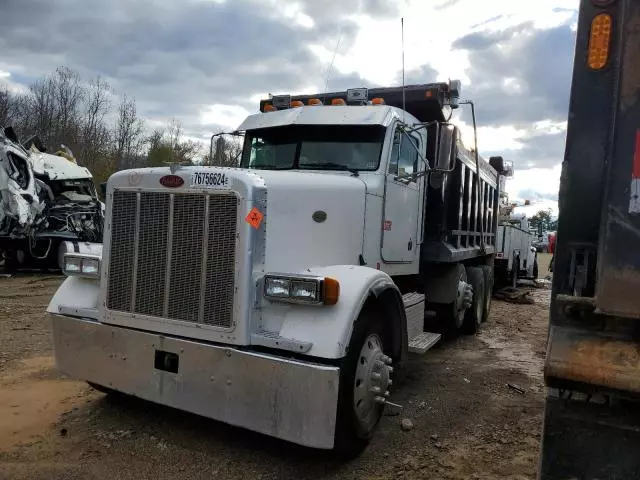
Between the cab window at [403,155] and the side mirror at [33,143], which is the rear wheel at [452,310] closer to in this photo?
the cab window at [403,155]

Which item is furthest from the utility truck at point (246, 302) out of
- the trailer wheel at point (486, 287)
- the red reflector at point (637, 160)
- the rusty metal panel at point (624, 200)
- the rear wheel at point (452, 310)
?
the trailer wheel at point (486, 287)

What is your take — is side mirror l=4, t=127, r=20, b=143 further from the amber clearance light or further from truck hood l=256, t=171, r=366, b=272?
the amber clearance light

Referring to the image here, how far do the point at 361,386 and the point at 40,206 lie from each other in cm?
1275

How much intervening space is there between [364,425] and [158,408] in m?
1.82

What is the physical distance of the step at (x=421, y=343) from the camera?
5070 mm

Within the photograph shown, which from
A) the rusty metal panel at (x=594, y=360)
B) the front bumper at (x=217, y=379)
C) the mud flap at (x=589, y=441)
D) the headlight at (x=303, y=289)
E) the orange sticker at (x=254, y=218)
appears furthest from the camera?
the orange sticker at (x=254, y=218)

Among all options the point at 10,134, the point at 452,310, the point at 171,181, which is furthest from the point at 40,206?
the point at 171,181

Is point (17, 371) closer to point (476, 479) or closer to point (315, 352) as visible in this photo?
→ point (315, 352)

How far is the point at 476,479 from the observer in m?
3.72

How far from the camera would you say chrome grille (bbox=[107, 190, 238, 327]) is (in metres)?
3.67

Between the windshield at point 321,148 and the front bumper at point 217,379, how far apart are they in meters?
2.25

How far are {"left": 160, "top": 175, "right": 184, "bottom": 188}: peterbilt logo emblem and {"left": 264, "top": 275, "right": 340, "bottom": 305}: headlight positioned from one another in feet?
2.99

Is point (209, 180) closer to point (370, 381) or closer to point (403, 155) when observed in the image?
point (370, 381)

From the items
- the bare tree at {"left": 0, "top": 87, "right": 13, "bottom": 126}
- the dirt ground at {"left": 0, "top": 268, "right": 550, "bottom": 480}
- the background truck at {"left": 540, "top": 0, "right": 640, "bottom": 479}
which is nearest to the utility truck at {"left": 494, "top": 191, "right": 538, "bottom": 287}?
→ the dirt ground at {"left": 0, "top": 268, "right": 550, "bottom": 480}
